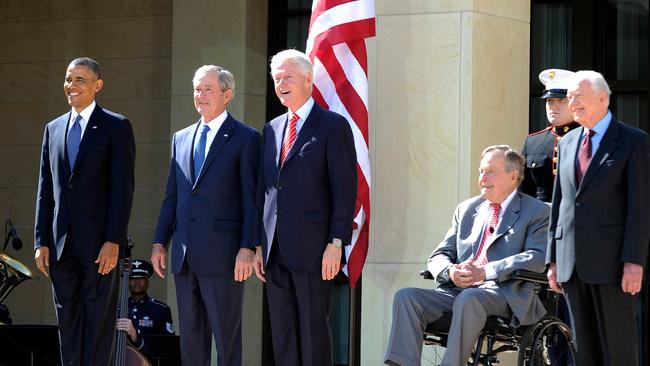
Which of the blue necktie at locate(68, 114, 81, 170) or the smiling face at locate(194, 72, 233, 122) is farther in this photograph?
the blue necktie at locate(68, 114, 81, 170)

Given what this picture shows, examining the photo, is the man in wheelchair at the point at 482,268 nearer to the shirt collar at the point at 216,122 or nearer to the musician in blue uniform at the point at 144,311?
the shirt collar at the point at 216,122

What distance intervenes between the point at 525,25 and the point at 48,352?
3880 millimetres

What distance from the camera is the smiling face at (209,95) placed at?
7.95 meters

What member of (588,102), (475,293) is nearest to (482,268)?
(475,293)

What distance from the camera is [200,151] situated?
799 cm

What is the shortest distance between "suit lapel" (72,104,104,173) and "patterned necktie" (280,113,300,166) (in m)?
1.25

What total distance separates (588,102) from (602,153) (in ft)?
0.92

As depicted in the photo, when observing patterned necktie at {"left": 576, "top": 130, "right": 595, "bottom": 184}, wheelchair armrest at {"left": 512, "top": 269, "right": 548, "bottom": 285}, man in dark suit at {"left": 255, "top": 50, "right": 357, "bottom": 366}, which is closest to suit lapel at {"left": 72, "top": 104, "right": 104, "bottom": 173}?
man in dark suit at {"left": 255, "top": 50, "right": 357, "bottom": 366}

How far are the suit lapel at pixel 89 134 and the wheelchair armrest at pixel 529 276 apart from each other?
2.50 m

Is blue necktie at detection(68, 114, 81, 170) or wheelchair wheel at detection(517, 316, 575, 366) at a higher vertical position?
blue necktie at detection(68, 114, 81, 170)

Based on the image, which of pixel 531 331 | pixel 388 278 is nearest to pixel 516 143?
pixel 388 278

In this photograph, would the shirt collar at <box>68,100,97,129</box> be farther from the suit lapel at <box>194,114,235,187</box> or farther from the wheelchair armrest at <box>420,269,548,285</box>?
the wheelchair armrest at <box>420,269,548,285</box>

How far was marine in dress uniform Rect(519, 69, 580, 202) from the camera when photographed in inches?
337

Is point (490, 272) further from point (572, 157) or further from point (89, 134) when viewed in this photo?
point (89, 134)
